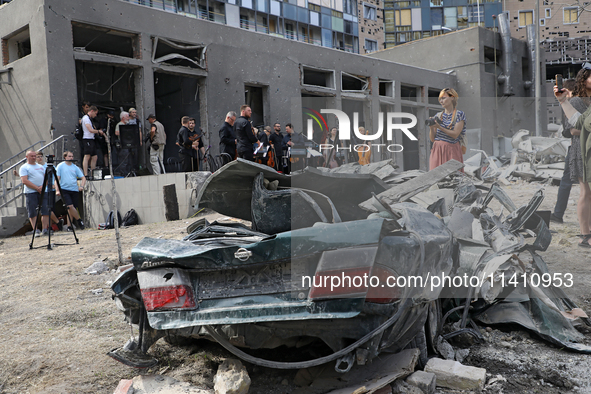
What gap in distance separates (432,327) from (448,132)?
2696 mm

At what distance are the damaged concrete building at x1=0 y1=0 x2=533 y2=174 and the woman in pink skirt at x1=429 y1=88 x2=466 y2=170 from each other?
1.34 m

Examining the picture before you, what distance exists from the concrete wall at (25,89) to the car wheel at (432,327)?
10845 mm

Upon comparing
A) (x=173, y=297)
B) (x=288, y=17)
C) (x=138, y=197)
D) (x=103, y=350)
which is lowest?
(x=103, y=350)

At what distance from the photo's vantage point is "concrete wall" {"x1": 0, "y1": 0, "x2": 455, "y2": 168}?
10781 millimetres

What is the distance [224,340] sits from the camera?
230 cm

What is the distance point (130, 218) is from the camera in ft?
A: 33.5

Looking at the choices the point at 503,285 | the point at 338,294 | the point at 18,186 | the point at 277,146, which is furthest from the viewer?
the point at 277,146

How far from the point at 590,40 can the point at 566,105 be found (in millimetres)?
43831

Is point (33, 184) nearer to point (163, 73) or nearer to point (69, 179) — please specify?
point (69, 179)

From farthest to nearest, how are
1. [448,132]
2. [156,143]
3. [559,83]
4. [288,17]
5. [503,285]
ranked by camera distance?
[288,17], [156,143], [448,132], [559,83], [503,285]

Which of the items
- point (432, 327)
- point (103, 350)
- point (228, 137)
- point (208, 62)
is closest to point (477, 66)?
point (208, 62)

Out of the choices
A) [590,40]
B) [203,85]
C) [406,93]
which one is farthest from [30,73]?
[590,40]

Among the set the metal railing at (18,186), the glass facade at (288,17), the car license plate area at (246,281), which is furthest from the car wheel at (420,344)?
the glass facade at (288,17)

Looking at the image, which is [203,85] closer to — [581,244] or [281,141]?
[281,141]
